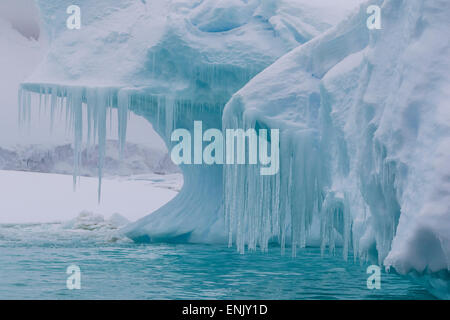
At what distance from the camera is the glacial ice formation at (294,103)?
5172mm

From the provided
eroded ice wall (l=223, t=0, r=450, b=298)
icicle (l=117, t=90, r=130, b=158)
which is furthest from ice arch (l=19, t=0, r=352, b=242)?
eroded ice wall (l=223, t=0, r=450, b=298)

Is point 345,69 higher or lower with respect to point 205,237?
higher

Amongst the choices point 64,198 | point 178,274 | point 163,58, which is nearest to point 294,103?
point 178,274

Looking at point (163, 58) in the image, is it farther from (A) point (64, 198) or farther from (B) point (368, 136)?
(A) point (64, 198)

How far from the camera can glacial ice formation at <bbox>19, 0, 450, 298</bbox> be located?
17.0 ft

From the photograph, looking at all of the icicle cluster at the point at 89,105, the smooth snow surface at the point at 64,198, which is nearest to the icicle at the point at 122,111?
the icicle cluster at the point at 89,105

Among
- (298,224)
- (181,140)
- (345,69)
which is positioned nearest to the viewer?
(345,69)

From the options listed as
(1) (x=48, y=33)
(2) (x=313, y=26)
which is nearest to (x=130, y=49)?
(1) (x=48, y=33)

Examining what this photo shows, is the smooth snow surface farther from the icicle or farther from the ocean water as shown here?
the ocean water

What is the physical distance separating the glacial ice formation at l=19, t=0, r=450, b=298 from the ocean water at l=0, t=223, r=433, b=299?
1.49ft

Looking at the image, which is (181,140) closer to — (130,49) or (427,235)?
(130,49)

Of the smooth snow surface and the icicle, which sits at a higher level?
the icicle

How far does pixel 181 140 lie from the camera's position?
1473 centimetres
